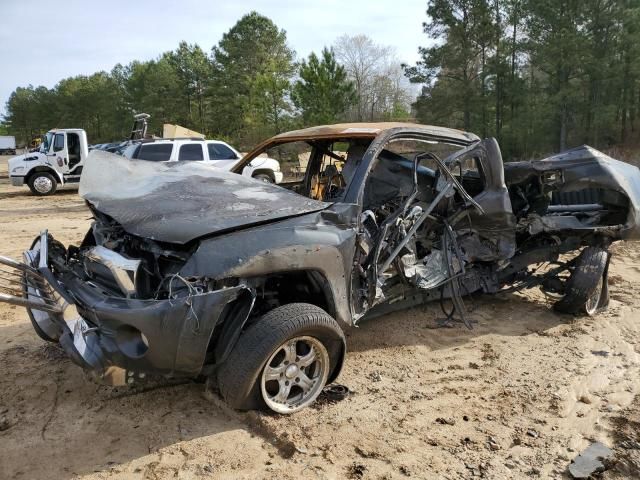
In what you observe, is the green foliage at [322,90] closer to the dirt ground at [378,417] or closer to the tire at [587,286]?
the tire at [587,286]

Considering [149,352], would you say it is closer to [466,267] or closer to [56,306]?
[56,306]

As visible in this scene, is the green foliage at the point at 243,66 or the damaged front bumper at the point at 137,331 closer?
the damaged front bumper at the point at 137,331

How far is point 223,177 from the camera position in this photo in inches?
163

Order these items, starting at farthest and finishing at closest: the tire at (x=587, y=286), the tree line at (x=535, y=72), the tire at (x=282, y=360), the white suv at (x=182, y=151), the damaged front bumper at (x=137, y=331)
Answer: the tree line at (x=535, y=72)
the white suv at (x=182, y=151)
the tire at (x=587, y=286)
the tire at (x=282, y=360)
the damaged front bumper at (x=137, y=331)

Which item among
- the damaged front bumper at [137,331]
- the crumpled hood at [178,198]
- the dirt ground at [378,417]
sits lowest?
the dirt ground at [378,417]

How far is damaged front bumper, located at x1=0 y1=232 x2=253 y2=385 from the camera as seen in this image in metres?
2.61

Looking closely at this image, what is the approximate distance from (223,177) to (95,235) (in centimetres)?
108

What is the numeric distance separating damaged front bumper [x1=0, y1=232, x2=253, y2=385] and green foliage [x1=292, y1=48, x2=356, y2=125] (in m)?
26.8

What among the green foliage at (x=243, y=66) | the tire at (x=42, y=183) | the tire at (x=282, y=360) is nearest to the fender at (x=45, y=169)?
the tire at (x=42, y=183)

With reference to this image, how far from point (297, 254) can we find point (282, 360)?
669 millimetres

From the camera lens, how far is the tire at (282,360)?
9.46 feet

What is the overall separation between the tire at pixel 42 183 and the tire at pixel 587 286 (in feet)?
52.2

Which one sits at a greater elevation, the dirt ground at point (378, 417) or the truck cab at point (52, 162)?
the truck cab at point (52, 162)

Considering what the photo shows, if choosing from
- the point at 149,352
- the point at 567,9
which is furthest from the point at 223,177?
the point at 567,9
